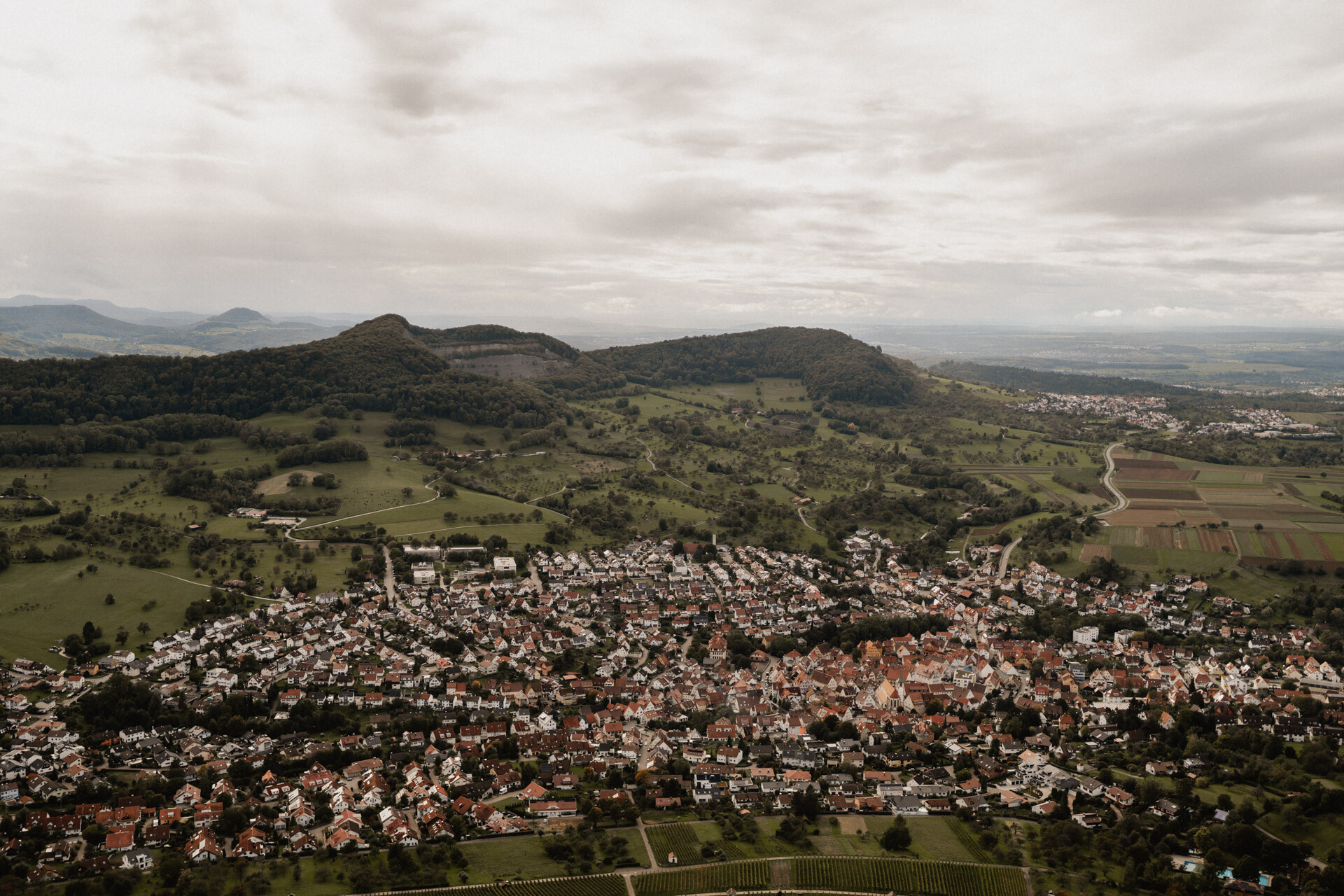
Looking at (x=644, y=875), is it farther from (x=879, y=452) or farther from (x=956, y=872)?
(x=879, y=452)

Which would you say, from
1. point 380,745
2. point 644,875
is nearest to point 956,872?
point 644,875

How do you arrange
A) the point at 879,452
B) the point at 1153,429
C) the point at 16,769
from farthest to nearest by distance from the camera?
the point at 1153,429 → the point at 879,452 → the point at 16,769

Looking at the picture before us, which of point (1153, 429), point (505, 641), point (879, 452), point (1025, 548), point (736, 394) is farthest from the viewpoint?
point (736, 394)

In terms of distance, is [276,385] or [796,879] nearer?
[796,879]

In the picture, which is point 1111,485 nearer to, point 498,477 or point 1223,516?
point 1223,516

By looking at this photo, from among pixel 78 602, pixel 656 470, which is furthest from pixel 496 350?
pixel 78 602

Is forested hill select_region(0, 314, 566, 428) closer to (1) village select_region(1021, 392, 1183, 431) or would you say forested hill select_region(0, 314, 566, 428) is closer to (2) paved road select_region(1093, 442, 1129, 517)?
(2) paved road select_region(1093, 442, 1129, 517)

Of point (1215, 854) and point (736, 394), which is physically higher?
point (736, 394)
